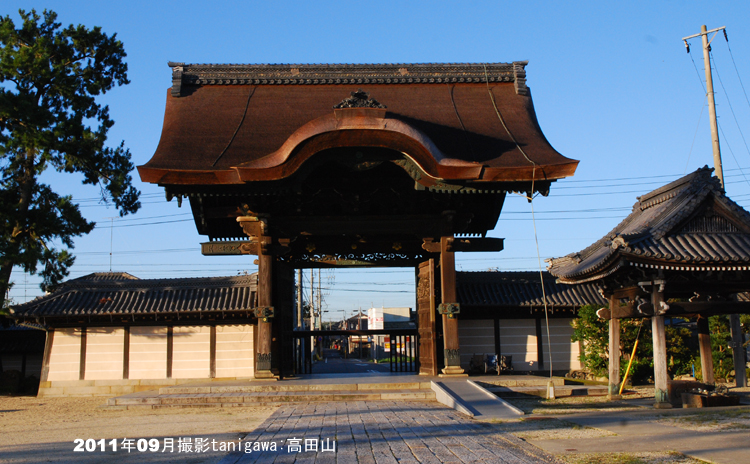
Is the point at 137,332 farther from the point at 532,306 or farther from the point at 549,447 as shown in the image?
the point at 549,447

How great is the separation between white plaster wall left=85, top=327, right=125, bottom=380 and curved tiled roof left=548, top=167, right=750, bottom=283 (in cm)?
1248

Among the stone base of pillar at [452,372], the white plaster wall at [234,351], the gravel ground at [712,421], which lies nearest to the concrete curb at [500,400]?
the stone base of pillar at [452,372]

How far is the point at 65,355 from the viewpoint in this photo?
1683 centimetres

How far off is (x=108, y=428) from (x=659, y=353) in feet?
32.3

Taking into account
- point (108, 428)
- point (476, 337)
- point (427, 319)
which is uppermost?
point (427, 319)

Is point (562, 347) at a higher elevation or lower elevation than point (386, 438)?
higher

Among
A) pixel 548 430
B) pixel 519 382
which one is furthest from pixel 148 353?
pixel 548 430

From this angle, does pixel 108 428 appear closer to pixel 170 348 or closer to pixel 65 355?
pixel 170 348

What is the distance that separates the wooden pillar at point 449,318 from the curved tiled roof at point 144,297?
602cm

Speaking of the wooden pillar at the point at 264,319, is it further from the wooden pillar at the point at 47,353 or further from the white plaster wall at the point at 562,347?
the white plaster wall at the point at 562,347

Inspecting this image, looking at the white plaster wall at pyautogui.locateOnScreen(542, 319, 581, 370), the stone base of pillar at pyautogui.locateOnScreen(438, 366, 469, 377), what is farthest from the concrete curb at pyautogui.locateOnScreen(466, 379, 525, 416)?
the white plaster wall at pyautogui.locateOnScreen(542, 319, 581, 370)

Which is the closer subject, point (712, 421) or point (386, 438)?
point (386, 438)

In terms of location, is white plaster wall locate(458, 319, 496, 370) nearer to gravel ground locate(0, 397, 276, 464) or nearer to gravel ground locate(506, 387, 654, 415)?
gravel ground locate(506, 387, 654, 415)

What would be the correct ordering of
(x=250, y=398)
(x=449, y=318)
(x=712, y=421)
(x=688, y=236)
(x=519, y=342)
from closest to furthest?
(x=712, y=421) < (x=250, y=398) < (x=688, y=236) < (x=449, y=318) < (x=519, y=342)
